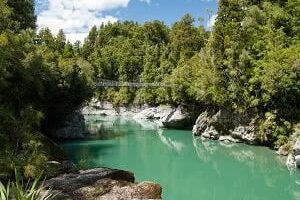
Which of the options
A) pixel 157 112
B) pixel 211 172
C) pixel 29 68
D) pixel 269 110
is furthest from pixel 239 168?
pixel 157 112

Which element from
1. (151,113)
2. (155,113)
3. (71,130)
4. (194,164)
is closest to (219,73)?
(194,164)

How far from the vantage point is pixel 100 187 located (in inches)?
410

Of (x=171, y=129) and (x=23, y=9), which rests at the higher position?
(x=23, y=9)

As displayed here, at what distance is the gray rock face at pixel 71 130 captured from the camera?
36.7 metres

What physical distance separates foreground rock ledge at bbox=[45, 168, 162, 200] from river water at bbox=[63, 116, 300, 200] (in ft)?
12.1

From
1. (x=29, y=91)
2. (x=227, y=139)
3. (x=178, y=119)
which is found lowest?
(x=227, y=139)

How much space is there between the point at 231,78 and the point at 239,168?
11243mm

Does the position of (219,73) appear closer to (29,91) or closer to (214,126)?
(214,126)

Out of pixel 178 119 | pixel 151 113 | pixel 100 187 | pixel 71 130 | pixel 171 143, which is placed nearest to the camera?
pixel 100 187

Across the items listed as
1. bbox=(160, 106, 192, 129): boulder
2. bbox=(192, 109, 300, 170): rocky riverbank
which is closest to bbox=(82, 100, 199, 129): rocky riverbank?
bbox=(160, 106, 192, 129): boulder

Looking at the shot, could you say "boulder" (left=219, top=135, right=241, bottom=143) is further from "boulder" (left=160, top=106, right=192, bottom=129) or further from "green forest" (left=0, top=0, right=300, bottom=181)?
"boulder" (left=160, top=106, right=192, bottom=129)

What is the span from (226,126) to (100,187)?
27008 mm

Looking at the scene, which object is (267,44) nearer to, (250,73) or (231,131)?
(250,73)

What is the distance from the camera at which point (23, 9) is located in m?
38.6
